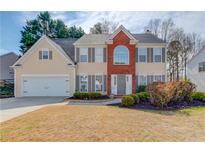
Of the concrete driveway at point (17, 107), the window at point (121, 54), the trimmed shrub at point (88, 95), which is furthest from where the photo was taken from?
the window at point (121, 54)

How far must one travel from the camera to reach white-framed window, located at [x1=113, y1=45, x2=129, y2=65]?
19359mm

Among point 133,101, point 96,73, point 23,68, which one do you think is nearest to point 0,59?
point 23,68

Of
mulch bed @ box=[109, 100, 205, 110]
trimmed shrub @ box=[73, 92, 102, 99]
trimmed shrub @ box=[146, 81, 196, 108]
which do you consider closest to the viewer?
trimmed shrub @ box=[146, 81, 196, 108]

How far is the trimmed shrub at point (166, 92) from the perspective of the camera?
11453 mm

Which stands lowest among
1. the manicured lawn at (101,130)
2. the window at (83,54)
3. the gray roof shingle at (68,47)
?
the manicured lawn at (101,130)

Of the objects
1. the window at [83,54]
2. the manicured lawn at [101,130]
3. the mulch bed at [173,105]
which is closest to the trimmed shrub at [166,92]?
the mulch bed at [173,105]

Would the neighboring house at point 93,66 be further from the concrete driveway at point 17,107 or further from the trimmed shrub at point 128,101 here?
the trimmed shrub at point 128,101

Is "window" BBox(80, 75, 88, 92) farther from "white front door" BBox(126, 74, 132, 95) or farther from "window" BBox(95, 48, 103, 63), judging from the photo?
"white front door" BBox(126, 74, 132, 95)

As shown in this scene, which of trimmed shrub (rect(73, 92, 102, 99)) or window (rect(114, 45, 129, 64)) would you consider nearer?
trimmed shrub (rect(73, 92, 102, 99))

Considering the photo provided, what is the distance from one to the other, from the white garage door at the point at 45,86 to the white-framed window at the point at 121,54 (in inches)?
219

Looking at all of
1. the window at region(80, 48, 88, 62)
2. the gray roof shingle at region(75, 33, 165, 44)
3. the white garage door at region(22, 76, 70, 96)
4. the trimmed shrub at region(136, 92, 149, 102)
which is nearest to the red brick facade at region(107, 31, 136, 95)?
the gray roof shingle at region(75, 33, 165, 44)

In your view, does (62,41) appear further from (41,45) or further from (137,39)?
(137,39)

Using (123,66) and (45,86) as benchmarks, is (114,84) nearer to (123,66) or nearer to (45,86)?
(123,66)
